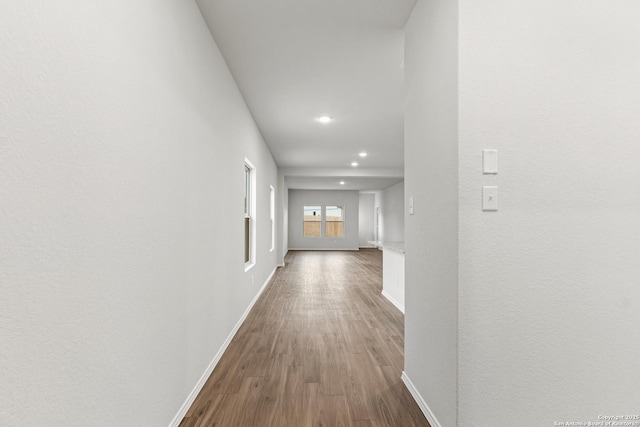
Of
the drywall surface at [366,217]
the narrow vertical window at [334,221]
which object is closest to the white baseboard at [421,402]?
the narrow vertical window at [334,221]

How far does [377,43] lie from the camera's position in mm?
2543

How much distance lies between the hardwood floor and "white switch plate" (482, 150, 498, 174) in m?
1.44

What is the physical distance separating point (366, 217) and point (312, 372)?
1312 cm

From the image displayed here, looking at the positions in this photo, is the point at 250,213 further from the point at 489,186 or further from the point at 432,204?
the point at 489,186

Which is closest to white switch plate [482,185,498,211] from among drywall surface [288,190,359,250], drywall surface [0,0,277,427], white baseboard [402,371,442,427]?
white baseboard [402,371,442,427]

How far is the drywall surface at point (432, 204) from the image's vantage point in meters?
1.60

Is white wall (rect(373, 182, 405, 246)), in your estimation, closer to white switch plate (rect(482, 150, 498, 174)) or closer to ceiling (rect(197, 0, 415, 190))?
ceiling (rect(197, 0, 415, 190))

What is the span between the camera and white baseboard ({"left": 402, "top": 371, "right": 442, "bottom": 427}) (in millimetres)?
1781

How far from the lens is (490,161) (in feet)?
5.06

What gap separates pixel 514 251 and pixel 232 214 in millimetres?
2402

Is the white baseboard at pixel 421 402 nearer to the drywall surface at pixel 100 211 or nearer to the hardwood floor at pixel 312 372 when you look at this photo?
the hardwood floor at pixel 312 372

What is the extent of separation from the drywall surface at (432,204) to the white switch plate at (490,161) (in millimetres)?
130

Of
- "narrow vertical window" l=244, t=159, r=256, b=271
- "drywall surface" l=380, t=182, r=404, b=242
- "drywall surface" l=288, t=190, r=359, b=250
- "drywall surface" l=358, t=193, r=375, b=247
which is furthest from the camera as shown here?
"drywall surface" l=358, t=193, r=375, b=247

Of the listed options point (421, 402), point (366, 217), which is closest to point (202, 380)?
point (421, 402)
